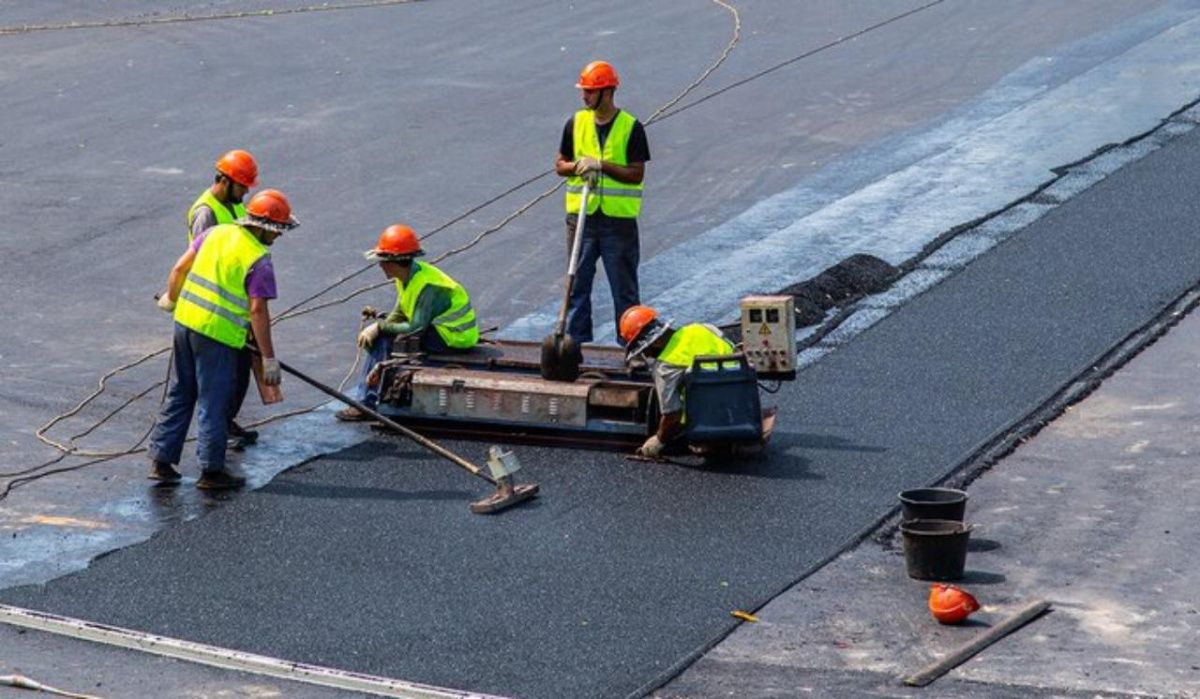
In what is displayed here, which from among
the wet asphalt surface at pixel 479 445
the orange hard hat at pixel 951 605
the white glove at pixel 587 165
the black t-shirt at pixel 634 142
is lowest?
the orange hard hat at pixel 951 605

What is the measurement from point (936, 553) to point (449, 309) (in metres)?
3.89

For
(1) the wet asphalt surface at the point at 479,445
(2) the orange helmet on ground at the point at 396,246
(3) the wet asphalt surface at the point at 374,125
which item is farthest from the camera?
(3) the wet asphalt surface at the point at 374,125

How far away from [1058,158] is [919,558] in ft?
28.7

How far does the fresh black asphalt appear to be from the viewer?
9578 mm

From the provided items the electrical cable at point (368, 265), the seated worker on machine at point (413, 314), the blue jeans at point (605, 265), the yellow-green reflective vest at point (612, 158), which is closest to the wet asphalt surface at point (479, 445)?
the electrical cable at point (368, 265)

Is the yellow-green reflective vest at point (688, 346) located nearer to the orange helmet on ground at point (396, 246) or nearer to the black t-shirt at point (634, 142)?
the orange helmet on ground at point (396, 246)

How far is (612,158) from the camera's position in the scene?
13.5 meters

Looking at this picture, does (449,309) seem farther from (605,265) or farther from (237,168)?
(237,168)

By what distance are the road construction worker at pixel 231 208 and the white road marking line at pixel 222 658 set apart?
271 centimetres

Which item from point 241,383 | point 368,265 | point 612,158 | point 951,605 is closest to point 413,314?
point 241,383

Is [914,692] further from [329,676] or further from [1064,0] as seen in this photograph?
[1064,0]

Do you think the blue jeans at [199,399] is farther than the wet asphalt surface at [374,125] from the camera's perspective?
A: No

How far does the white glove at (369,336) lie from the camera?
1280 centimetres

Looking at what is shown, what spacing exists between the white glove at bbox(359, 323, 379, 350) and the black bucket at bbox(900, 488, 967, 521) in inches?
144
